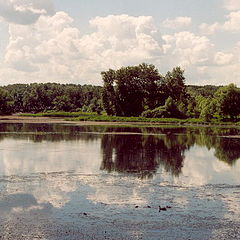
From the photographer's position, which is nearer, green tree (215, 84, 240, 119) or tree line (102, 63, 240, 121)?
green tree (215, 84, 240, 119)

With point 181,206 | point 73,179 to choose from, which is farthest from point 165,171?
point 181,206

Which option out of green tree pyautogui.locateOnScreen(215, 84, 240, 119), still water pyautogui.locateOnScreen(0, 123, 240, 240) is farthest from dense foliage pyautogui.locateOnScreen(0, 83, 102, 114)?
still water pyautogui.locateOnScreen(0, 123, 240, 240)

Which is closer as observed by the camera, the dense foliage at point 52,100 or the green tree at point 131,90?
the green tree at point 131,90

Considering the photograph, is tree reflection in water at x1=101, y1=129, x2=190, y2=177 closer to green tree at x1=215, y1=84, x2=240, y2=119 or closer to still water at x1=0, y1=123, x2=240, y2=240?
still water at x1=0, y1=123, x2=240, y2=240

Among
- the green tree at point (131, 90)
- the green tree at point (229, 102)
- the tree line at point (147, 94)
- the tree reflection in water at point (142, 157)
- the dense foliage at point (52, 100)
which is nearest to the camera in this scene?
the tree reflection in water at point (142, 157)

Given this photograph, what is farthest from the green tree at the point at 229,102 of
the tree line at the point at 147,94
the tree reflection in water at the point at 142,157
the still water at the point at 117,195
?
the still water at the point at 117,195

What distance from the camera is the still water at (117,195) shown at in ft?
56.2

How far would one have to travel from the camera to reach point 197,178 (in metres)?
29.2

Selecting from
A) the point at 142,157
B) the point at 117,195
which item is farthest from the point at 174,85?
the point at 117,195

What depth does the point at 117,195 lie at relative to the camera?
75.1 ft

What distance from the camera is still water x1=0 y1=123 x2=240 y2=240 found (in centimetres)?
1712

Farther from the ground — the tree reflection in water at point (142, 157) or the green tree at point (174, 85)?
the green tree at point (174, 85)

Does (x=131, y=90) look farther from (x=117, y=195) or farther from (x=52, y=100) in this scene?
(x=117, y=195)

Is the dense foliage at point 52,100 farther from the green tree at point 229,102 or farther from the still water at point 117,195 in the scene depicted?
the still water at point 117,195
